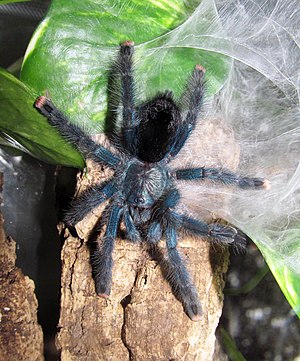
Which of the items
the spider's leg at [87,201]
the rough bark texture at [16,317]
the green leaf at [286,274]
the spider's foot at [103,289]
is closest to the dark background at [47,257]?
the rough bark texture at [16,317]

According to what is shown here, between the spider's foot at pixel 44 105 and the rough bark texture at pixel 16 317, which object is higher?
the spider's foot at pixel 44 105

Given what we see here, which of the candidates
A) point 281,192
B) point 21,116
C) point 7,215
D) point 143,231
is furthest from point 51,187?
point 281,192

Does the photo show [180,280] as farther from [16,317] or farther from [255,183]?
[16,317]

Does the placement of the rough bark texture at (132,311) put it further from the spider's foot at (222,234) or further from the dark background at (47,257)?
the dark background at (47,257)

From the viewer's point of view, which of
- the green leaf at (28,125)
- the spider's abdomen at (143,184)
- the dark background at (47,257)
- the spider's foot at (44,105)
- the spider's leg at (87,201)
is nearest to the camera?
the green leaf at (28,125)

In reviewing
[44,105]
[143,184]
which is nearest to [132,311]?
[143,184]

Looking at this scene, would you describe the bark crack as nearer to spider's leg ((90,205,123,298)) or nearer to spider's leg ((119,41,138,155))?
spider's leg ((90,205,123,298))
